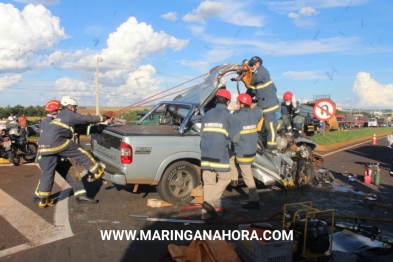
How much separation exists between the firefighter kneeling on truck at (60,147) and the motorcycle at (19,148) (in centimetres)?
531

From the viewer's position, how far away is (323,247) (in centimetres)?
421

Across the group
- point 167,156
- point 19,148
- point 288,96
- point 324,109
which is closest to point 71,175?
point 167,156

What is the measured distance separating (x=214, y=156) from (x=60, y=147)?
2.68m

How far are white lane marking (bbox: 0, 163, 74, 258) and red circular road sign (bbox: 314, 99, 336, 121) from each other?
7.66m

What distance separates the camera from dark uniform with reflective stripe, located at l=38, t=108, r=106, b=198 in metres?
6.32

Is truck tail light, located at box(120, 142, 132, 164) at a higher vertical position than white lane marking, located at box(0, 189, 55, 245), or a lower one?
higher

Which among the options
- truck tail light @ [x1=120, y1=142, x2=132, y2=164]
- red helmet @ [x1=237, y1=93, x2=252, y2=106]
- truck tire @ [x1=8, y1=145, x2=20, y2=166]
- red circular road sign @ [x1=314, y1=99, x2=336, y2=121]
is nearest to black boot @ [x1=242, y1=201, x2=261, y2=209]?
red helmet @ [x1=237, y1=93, x2=252, y2=106]

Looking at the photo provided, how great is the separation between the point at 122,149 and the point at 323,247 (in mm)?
3424

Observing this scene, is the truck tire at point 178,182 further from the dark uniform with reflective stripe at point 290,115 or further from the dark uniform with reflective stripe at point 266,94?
the dark uniform with reflective stripe at point 290,115

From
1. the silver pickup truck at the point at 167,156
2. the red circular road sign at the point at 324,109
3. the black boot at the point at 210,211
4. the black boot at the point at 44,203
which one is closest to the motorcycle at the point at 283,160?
the silver pickup truck at the point at 167,156

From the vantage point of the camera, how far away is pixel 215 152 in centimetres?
580

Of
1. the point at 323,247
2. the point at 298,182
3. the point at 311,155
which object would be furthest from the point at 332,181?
the point at 323,247

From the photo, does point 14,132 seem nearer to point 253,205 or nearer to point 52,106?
point 52,106

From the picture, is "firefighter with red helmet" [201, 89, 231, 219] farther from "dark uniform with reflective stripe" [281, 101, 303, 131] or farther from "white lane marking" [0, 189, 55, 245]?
"dark uniform with reflective stripe" [281, 101, 303, 131]
